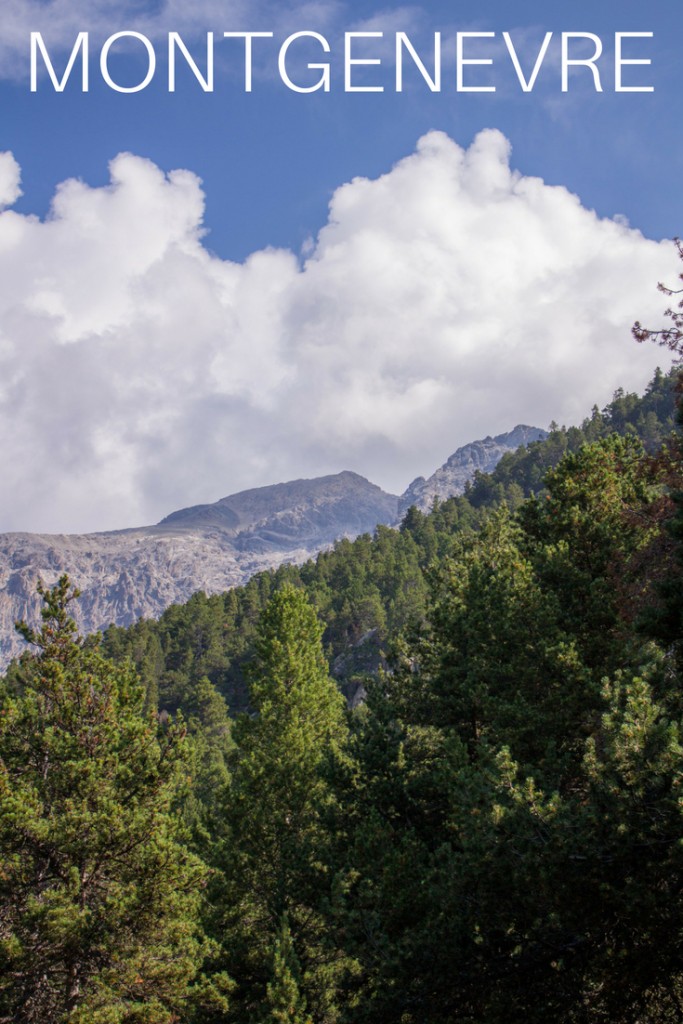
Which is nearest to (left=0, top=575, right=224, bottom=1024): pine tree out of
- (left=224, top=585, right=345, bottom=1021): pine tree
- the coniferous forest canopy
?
the coniferous forest canopy

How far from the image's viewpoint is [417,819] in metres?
18.3

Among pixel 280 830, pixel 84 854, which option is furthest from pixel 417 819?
pixel 84 854

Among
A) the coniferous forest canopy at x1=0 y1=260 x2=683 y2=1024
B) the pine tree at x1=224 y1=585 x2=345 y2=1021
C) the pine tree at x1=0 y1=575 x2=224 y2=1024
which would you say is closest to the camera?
the coniferous forest canopy at x1=0 y1=260 x2=683 y2=1024

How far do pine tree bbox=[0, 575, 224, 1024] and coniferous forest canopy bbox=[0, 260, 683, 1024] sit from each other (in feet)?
0.18

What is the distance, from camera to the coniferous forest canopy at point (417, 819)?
11.1m

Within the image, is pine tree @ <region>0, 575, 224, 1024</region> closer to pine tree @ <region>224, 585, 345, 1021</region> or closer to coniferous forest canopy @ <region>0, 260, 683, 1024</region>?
coniferous forest canopy @ <region>0, 260, 683, 1024</region>

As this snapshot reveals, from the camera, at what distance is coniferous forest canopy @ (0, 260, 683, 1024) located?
36.5 feet

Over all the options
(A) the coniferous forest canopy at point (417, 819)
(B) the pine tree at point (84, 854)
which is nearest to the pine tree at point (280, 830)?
(A) the coniferous forest canopy at point (417, 819)

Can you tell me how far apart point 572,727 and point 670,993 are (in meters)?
5.85

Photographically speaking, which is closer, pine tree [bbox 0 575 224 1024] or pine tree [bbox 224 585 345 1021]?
pine tree [bbox 0 575 224 1024]

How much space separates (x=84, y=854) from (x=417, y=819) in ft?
24.5

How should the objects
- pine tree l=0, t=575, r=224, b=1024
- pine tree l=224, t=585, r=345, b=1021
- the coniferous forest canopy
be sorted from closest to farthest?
the coniferous forest canopy
pine tree l=0, t=575, r=224, b=1024
pine tree l=224, t=585, r=345, b=1021

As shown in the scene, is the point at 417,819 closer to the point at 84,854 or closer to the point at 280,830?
the point at 280,830

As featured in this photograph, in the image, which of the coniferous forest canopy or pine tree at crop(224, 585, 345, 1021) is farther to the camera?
pine tree at crop(224, 585, 345, 1021)
